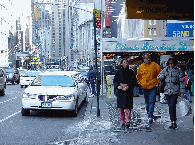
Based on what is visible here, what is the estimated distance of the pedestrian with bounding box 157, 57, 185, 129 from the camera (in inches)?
364

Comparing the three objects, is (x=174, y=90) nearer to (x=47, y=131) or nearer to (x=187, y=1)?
(x=187, y=1)

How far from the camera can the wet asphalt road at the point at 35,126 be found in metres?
8.02

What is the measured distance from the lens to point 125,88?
9.45 meters

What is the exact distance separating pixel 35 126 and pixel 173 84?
3.60 meters

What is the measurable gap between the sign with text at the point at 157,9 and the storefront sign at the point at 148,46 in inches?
389

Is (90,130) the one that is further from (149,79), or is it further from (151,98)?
(149,79)

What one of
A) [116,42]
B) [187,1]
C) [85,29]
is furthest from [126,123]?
[85,29]

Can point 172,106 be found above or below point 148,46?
below

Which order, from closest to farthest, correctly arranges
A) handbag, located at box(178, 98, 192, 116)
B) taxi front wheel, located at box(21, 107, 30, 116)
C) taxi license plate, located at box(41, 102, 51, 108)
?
1. handbag, located at box(178, 98, 192, 116)
2. taxi license plate, located at box(41, 102, 51, 108)
3. taxi front wheel, located at box(21, 107, 30, 116)

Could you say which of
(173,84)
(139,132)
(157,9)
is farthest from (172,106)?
(157,9)

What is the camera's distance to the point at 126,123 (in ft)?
30.8

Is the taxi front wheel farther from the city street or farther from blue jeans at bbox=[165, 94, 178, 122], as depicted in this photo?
blue jeans at bbox=[165, 94, 178, 122]

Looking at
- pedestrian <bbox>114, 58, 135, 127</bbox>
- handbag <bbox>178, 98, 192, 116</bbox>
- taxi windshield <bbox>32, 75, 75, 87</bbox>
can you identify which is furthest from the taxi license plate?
handbag <bbox>178, 98, 192, 116</bbox>

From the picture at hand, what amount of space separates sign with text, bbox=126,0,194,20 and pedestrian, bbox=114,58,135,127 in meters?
1.23
